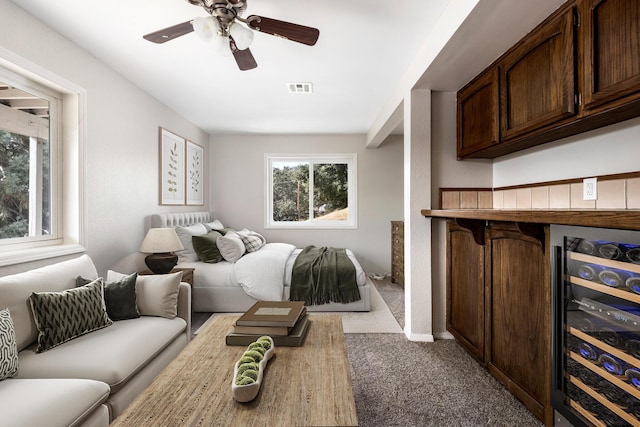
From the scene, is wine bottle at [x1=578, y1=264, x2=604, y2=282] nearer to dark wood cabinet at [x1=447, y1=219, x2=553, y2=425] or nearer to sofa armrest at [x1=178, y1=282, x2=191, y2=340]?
dark wood cabinet at [x1=447, y1=219, x2=553, y2=425]

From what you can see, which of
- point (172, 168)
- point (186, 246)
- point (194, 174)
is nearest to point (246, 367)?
point (186, 246)

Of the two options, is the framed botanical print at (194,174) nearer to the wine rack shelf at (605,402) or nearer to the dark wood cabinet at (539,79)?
the dark wood cabinet at (539,79)

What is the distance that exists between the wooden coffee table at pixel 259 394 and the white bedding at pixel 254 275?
1.94m

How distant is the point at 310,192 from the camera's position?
5.70 meters

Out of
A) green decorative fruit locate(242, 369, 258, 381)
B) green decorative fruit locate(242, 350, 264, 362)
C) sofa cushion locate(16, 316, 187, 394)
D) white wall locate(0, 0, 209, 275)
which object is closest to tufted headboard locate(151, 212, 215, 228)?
white wall locate(0, 0, 209, 275)

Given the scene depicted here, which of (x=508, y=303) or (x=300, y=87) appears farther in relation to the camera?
(x=300, y=87)

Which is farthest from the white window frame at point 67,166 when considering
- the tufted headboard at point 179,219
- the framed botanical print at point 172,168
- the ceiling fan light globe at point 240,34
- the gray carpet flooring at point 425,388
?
the gray carpet flooring at point 425,388

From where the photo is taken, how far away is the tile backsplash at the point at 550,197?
169 centimetres

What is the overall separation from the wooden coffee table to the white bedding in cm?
194

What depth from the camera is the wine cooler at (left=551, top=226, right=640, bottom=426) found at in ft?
3.71

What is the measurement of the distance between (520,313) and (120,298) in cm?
242

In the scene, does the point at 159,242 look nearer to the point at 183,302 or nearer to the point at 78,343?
the point at 183,302

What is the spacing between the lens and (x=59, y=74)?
2.36 meters

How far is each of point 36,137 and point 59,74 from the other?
492 mm
